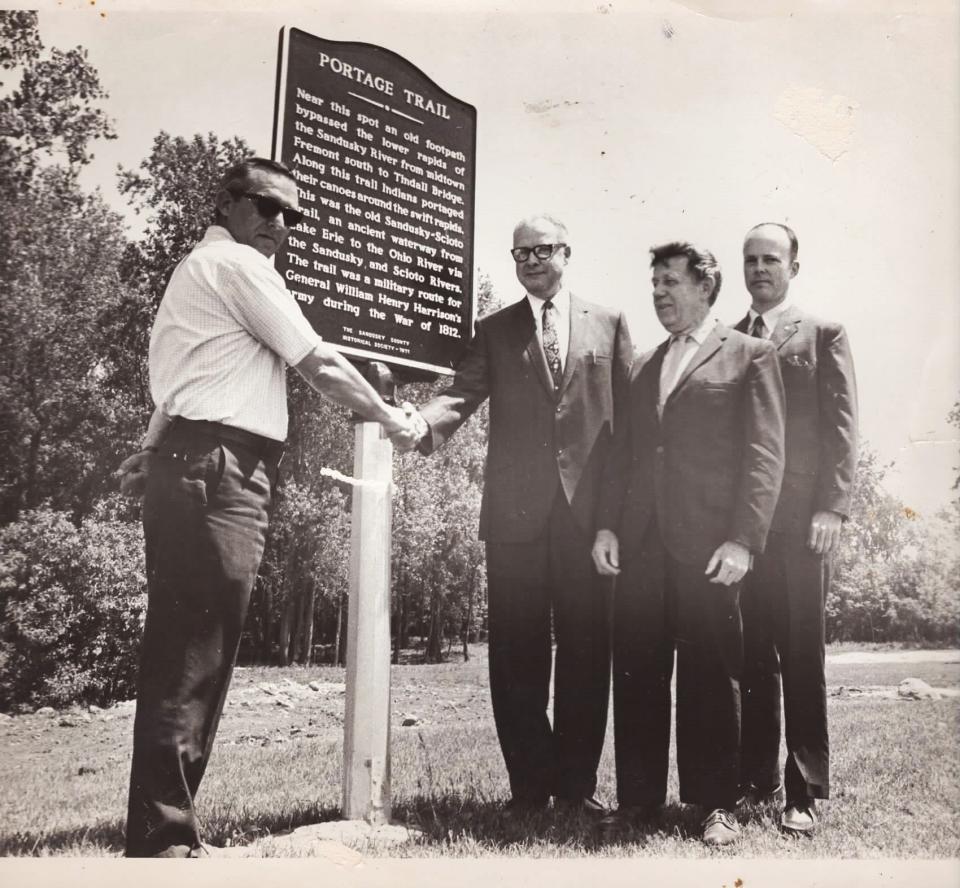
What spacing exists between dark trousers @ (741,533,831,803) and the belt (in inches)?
91.3

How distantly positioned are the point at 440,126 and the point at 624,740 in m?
3.15

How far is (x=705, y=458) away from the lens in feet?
A: 14.8

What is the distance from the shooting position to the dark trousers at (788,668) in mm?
4414

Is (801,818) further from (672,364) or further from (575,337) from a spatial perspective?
(575,337)

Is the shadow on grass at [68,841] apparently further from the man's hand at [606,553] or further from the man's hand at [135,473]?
the man's hand at [606,553]

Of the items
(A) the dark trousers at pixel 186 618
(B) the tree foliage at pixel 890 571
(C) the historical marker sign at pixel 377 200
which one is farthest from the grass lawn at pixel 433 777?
(C) the historical marker sign at pixel 377 200

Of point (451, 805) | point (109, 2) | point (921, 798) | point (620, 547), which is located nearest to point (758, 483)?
point (620, 547)

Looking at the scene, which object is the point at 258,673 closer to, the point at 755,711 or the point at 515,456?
the point at 515,456

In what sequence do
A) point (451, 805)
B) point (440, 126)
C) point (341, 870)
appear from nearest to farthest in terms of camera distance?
1. point (341, 870)
2. point (451, 805)
3. point (440, 126)

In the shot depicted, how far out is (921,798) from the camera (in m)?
4.58

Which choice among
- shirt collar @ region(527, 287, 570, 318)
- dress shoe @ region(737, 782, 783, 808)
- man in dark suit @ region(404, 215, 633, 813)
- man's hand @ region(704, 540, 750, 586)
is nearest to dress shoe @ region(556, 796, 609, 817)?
man in dark suit @ region(404, 215, 633, 813)

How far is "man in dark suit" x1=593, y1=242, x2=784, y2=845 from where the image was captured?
4320mm

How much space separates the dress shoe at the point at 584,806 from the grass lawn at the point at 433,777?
4cm

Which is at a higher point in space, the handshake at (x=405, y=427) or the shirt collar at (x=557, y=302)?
the shirt collar at (x=557, y=302)
